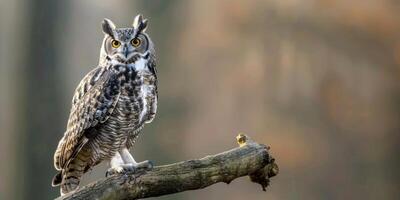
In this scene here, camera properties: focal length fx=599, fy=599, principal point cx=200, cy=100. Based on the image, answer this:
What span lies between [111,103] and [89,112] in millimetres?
78

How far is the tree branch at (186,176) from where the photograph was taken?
5.75 ft

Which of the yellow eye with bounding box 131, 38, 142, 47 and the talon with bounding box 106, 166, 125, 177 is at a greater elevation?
the yellow eye with bounding box 131, 38, 142, 47

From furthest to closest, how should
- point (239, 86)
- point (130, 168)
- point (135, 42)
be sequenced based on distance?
point (239, 86) → point (135, 42) → point (130, 168)

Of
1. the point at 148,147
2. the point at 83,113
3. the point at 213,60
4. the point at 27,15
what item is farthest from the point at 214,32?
the point at 83,113

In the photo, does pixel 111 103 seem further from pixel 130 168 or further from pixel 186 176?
pixel 186 176

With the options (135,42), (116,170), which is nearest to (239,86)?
(135,42)

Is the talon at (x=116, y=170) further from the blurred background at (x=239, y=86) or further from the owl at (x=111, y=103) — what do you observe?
the blurred background at (x=239, y=86)

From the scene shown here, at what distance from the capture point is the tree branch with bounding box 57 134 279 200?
1752 millimetres

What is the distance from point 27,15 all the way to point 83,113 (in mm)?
1266

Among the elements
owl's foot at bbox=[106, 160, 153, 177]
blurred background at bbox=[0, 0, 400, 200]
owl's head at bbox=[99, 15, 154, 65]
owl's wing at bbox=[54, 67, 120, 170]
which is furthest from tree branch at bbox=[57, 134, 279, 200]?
blurred background at bbox=[0, 0, 400, 200]

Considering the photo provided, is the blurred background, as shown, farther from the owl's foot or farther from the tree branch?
the owl's foot

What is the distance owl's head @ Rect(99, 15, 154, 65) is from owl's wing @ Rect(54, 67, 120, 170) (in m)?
0.06

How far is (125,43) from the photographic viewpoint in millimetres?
1923

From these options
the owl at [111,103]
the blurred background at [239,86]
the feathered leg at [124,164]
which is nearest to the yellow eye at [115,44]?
the owl at [111,103]
